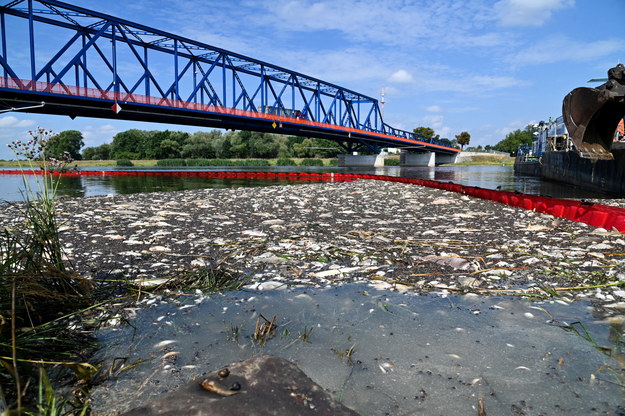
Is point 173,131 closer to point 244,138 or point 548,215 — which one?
point 244,138

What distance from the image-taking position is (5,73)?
43.2 meters

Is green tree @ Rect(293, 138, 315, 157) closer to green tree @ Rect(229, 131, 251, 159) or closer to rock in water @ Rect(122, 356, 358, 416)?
green tree @ Rect(229, 131, 251, 159)

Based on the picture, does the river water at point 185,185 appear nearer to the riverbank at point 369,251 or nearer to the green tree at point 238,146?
the riverbank at point 369,251

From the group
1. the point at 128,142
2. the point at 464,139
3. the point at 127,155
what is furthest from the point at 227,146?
the point at 464,139

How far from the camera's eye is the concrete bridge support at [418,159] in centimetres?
10256

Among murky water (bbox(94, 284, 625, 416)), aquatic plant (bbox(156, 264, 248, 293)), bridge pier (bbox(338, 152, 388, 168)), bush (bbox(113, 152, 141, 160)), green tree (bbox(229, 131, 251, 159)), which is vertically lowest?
murky water (bbox(94, 284, 625, 416))

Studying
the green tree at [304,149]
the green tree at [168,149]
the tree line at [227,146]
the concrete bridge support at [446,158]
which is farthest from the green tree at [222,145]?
the concrete bridge support at [446,158]

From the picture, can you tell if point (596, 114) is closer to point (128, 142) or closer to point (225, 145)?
point (225, 145)

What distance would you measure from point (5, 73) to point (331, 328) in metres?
55.4

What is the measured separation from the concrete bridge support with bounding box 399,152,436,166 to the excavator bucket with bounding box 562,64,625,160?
90808mm

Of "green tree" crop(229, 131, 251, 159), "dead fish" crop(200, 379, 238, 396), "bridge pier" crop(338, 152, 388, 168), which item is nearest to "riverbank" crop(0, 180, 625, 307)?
"dead fish" crop(200, 379, 238, 396)

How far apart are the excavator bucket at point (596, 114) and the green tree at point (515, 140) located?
140m

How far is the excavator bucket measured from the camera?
37.3 feet

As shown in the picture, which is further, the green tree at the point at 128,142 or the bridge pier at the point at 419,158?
the green tree at the point at 128,142
